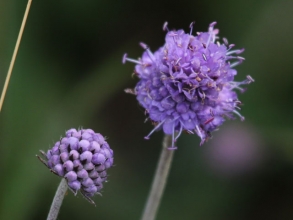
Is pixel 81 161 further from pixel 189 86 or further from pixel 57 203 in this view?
pixel 189 86

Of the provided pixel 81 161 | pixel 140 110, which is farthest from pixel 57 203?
pixel 140 110

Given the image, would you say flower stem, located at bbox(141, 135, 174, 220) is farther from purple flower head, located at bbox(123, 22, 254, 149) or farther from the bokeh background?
the bokeh background

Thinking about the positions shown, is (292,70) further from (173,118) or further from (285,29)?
(173,118)

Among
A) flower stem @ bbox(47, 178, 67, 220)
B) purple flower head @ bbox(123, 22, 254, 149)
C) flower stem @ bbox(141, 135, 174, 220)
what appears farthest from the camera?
flower stem @ bbox(141, 135, 174, 220)

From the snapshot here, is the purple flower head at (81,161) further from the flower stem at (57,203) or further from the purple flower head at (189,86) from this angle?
the purple flower head at (189,86)

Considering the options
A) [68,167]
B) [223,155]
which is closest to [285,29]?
[223,155]

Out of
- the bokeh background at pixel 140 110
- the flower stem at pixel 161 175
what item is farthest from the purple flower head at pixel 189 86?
the bokeh background at pixel 140 110

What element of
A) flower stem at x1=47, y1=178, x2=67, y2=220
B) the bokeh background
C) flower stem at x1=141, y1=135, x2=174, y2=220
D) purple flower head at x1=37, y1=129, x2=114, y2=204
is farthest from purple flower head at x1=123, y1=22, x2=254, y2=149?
the bokeh background
